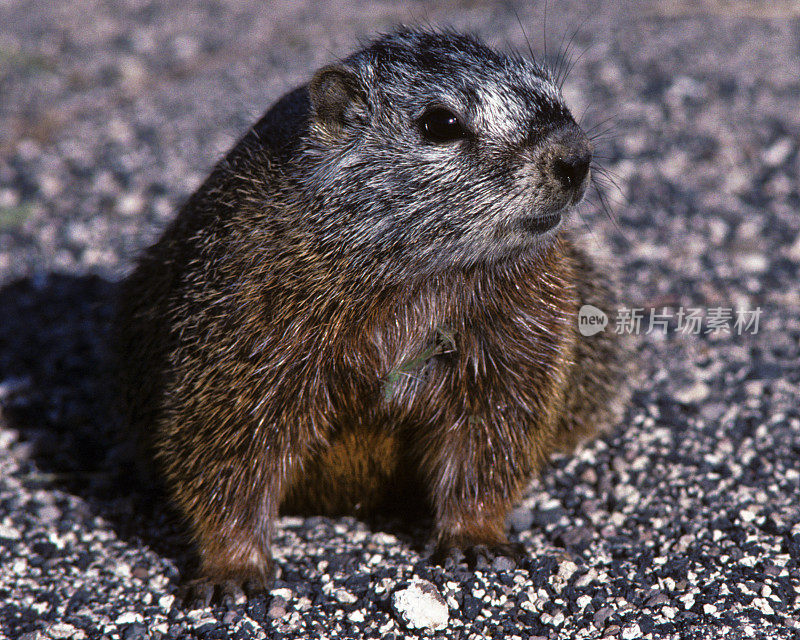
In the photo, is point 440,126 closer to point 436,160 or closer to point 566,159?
point 436,160

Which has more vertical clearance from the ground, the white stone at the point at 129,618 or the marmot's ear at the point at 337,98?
the marmot's ear at the point at 337,98

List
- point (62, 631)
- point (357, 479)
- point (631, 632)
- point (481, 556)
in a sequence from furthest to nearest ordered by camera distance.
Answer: point (357, 479) → point (481, 556) → point (62, 631) → point (631, 632)

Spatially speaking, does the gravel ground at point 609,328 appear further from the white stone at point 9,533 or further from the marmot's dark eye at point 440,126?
the marmot's dark eye at point 440,126

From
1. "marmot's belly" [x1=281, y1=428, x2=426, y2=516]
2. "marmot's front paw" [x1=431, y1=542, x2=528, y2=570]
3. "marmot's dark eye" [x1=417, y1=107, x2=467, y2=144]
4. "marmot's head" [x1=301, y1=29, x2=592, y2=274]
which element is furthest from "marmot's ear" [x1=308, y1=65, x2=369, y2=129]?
"marmot's front paw" [x1=431, y1=542, x2=528, y2=570]

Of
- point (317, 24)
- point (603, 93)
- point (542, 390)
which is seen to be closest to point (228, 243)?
point (542, 390)

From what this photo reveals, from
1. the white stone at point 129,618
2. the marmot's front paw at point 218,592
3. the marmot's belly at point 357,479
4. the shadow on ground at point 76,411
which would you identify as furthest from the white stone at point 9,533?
the marmot's belly at point 357,479

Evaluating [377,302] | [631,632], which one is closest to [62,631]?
[377,302]
